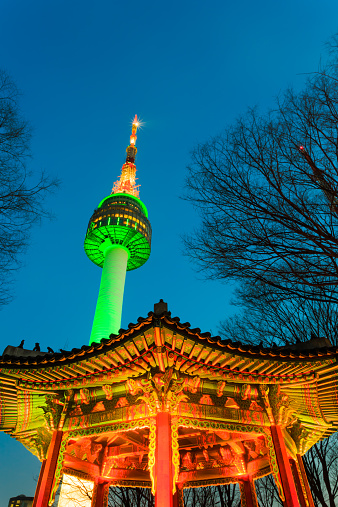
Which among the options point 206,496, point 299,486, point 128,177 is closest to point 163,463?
point 299,486

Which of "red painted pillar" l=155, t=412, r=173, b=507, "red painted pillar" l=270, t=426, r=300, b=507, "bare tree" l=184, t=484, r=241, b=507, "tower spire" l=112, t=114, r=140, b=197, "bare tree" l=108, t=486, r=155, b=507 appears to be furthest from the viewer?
"tower spire" l=112, t=114, r=140, b=197

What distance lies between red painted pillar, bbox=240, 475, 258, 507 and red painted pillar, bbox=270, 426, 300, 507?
161 inches

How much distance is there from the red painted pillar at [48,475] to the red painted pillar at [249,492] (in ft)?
21.3

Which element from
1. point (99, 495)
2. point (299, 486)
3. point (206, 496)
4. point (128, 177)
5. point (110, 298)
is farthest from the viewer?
point (128, 177)

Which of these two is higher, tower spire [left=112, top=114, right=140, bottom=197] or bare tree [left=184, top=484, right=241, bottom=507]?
tower spire [left=112, top=114, right=140, bottom=197]

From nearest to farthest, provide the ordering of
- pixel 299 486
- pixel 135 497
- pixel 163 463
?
pixel 163 463
pixel 299 486
pixel 135 497

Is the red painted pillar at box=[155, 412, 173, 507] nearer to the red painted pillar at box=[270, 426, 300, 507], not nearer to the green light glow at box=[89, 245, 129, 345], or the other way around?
the red painted pillar at box=[270, 426, 300, 507]

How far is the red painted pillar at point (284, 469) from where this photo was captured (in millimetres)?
7133

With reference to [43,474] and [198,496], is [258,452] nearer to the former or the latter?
[43,474]

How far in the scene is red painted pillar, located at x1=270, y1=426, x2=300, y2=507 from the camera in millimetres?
7133

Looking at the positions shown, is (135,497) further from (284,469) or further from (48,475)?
(284,469)

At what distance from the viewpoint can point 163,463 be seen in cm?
664

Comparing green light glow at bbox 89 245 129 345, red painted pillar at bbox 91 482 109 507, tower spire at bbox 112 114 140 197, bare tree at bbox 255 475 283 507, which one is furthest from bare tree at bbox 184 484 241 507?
tower spire at bbox 112 114 140 197

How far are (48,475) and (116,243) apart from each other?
3094 cm
